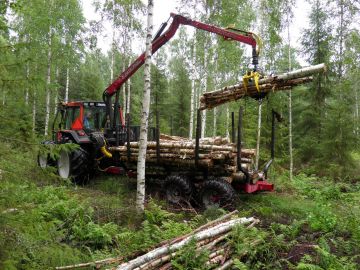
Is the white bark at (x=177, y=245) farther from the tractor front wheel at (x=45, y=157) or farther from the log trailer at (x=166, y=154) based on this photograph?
the log trailer at (x=166, y=154)

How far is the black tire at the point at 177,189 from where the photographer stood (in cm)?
884

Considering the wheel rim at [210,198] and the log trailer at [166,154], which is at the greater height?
the log trailer at [166,154]

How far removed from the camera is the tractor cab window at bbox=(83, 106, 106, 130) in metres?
11.4

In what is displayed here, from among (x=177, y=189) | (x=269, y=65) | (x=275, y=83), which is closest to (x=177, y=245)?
(x=177, y=189)

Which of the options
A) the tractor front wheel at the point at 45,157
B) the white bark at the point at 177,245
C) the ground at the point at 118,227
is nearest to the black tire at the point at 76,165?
the tractor front wheel at the point at 45,157

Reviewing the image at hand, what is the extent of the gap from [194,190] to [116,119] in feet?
12.6

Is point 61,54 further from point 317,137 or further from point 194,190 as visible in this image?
point 317,137

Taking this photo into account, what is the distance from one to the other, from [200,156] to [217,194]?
40.7 inches

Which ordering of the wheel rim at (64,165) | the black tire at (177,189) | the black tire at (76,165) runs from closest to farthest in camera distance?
the black tire at (177,189), the black tire at (76,165), the wheel rim at (64,165)

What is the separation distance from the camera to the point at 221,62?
19.5m

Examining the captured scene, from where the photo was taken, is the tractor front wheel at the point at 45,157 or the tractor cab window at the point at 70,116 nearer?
the tractor front wheel at the point at 45,157

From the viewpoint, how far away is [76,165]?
10680mm

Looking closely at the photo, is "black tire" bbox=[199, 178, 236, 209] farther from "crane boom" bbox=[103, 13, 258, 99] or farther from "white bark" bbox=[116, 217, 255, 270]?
"crane boom" bbox=[103, 13, 258, 99]

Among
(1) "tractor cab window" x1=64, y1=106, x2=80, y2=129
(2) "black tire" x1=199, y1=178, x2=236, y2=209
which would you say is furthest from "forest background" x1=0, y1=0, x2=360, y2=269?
(2) "black tire" x1=199, y1=178, x2=236, y2=209
